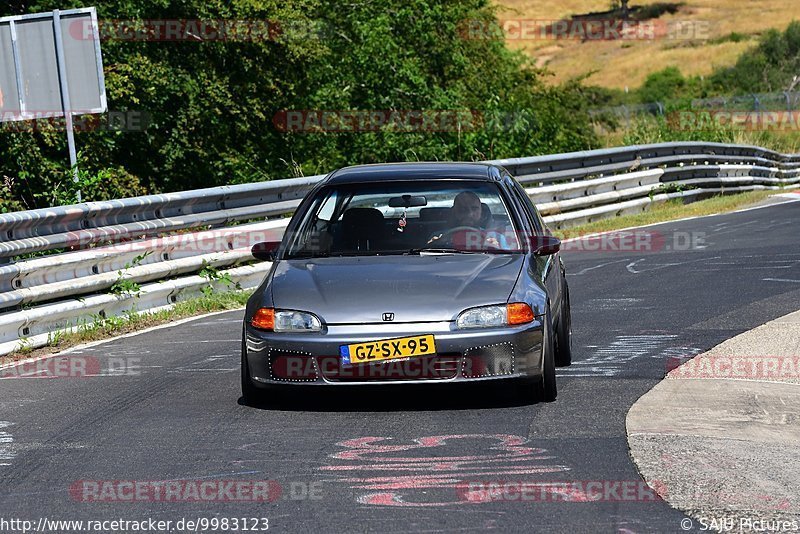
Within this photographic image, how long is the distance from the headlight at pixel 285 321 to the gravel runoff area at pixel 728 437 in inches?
69.0

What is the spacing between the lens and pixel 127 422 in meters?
7.20

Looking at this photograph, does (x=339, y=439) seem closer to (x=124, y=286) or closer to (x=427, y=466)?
(x=427, y=466)

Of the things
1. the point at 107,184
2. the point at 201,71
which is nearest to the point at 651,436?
the point at 107,184

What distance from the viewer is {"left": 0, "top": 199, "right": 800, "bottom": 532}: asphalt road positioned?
5.21 meters

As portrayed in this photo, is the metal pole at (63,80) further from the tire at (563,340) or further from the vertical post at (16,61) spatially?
the tire at (563,340)

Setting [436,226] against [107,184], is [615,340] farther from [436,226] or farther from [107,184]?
[107,184]

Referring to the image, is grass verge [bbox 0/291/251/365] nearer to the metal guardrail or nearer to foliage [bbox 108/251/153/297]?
the metal guardrail

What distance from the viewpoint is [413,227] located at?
8273 mm

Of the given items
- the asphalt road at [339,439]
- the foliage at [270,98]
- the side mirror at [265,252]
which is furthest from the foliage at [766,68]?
the side mirror at [265,252]

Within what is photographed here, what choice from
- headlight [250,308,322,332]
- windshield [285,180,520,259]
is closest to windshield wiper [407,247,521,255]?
windshield [285,180,520,259]

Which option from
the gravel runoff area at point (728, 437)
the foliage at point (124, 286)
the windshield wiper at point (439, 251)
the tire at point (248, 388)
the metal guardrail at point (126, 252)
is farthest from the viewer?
the foliage at point (124, 286)

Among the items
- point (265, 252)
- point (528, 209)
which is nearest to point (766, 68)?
point (528, 209)

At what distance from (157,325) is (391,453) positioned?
219 inches

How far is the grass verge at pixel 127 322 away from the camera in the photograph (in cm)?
1015
